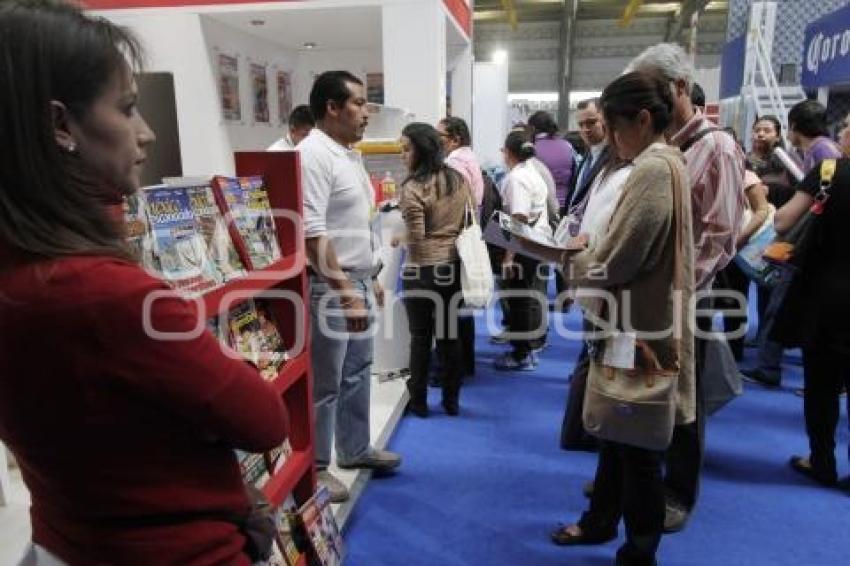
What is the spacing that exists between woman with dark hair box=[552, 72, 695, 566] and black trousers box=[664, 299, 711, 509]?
0.50m

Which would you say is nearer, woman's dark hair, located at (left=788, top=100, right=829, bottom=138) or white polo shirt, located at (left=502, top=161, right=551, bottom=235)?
woman's dark hair, located at (left=788, top=100, right=829, bottom=138)

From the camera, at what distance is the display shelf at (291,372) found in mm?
1824

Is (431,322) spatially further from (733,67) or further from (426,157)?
(733,67)

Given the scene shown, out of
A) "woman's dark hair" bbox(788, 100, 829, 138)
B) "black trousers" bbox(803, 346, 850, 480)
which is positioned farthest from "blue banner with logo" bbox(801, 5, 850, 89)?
"black trousers" bbox(803, 346, 850, 480)

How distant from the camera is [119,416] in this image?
2.49 ft

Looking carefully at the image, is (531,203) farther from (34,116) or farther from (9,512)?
(34,116)

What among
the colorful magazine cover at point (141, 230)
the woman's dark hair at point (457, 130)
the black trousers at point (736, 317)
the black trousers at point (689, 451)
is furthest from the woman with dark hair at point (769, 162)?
the colorful magazine cover at point (141, 230)

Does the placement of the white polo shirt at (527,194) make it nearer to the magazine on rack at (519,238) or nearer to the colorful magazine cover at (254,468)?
the magazine on rack at (519,238)

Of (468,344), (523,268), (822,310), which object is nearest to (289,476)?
(822,310)

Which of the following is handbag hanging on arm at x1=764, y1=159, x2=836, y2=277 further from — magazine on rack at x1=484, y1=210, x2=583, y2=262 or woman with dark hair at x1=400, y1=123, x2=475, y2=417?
woman with dark hair at x1=400, y1=123, x2=475, y2=417

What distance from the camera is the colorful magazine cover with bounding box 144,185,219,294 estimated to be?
1.38 m

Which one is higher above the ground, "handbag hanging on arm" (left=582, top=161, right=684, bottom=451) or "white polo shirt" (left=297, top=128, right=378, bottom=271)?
"white polo shirt" (left=297, top=128, right=378, bottom=271)

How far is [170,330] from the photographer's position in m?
0.76

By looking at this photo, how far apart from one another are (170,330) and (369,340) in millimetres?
1870
